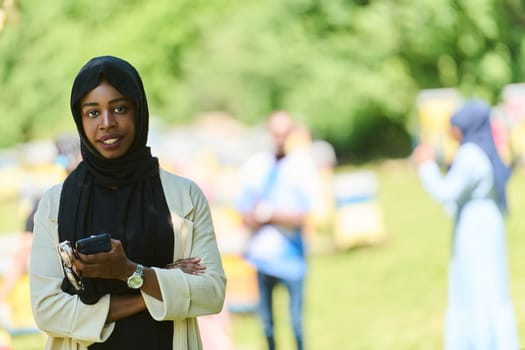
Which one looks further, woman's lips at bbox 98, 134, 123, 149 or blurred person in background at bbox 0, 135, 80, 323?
blurred person in background at bbox 0, 135, 80, 323

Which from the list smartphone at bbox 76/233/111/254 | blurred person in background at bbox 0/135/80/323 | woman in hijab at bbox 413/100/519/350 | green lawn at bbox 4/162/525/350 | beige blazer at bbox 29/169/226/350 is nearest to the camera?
smartphone at bbox 76/233/111/254

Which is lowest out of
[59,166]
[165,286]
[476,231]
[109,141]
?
[165,286]

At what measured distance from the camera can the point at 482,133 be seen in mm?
6406

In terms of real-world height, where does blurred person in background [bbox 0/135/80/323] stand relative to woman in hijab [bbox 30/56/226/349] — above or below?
above

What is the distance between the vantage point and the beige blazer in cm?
276

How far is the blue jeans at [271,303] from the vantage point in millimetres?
6898

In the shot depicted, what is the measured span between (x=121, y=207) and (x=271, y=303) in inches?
171

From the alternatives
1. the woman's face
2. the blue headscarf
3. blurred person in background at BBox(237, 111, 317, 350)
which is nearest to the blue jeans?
blurred person in background at BBox(237, 111, 317, 350)

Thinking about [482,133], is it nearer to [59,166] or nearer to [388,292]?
[59,166]

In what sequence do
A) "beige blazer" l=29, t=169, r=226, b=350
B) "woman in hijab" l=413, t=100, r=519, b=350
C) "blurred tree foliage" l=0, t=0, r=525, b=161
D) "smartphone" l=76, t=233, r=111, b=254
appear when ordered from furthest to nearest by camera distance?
"blurred tree foliage" l=0, t=0, r=525, b=161 < "woman in hijab" l=413, t=100, r=519, b=350 < "beige blazer" l=29, t=169, r=226, b=350 < "smartphone" l=76, t=233, r=111, b=254

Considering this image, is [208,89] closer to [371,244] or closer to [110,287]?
[371,244]

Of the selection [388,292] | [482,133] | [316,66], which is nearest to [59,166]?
[482,133]

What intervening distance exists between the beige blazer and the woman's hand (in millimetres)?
22

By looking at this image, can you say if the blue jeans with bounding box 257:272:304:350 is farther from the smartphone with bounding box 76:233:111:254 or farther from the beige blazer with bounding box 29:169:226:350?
the smartphone with bounding box 76:233:111:254
